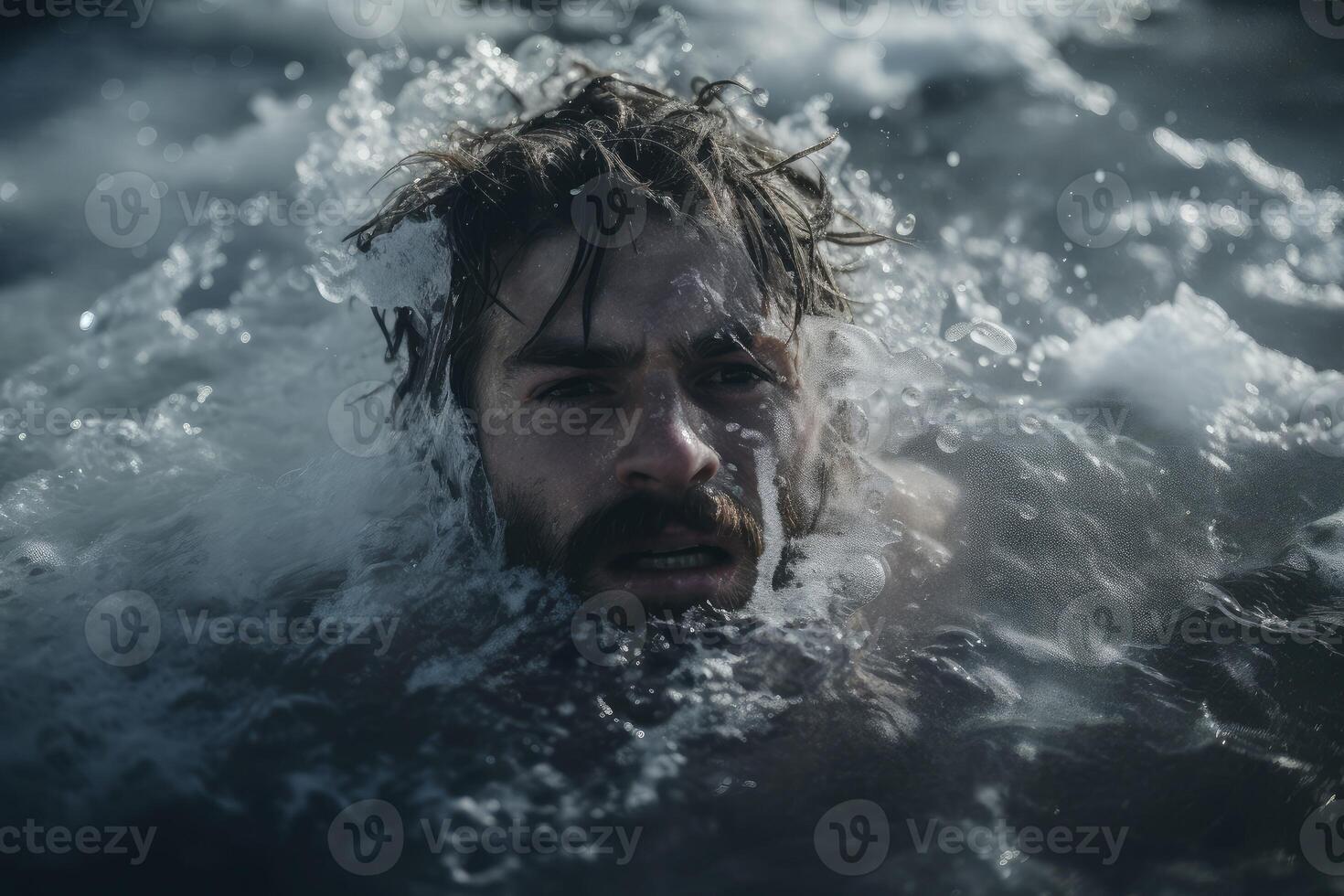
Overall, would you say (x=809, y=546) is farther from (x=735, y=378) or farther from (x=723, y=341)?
(x=723, y=341)

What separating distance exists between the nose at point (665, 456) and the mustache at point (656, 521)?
36 mm

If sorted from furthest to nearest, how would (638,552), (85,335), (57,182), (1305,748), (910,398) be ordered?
(57,182), (85,335), (910,398), (638,552), (1305,748)

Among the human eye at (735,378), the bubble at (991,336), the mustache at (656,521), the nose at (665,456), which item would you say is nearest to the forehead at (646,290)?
the human eye at (735,378)

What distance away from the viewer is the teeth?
2631 mm

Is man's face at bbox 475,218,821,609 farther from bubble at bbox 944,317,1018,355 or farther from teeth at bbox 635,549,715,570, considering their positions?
bubble at bbox 944,317,1018,355

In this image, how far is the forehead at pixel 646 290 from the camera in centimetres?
277

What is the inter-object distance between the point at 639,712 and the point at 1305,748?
166 centimetres

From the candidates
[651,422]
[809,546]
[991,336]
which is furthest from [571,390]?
[991,336]

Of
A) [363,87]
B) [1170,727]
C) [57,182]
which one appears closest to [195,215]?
[57,182]

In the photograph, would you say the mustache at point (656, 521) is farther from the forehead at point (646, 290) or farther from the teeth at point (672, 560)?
the forehead at point (646, 290)

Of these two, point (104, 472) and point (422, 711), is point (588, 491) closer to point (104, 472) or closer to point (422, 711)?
point (422, 711)

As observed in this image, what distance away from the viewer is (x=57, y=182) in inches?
205

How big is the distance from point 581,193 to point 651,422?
2.78 feet

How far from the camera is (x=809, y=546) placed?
3.06 metres
